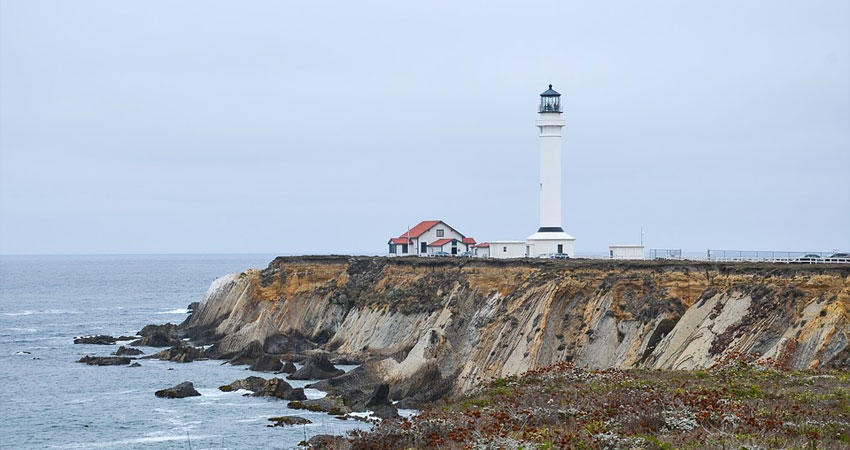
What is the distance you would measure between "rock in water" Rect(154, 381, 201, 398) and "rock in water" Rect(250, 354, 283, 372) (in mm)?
9648

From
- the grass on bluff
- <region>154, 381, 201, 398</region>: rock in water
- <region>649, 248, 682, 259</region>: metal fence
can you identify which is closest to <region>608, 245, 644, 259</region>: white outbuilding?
<region>649, 248, 682, 259</region>: metal fence

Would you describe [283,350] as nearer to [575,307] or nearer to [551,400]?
[575,307]

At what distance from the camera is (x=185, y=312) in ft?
348

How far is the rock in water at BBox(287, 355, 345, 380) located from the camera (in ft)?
174

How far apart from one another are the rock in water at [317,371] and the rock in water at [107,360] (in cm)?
1309

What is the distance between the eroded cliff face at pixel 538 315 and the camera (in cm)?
3662

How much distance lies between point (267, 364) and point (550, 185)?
878 inches

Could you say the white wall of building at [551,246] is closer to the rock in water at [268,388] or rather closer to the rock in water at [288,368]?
the rock in water at [288,368]

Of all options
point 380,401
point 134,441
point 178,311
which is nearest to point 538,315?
point 380,401

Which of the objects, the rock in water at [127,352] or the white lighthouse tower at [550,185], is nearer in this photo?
the rock in water at [127,352]

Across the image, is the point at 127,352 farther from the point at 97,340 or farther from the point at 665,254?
the point at 665,254

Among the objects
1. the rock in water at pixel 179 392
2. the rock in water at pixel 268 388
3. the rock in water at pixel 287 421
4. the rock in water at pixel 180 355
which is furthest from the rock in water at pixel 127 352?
the rock in water at pixel 287 421

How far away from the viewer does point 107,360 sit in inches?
2426

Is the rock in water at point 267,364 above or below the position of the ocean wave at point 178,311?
below
